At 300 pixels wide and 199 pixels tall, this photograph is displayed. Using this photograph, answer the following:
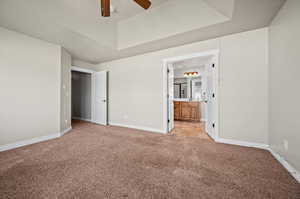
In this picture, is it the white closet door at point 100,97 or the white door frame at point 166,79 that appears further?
the white closet door at point 100,97

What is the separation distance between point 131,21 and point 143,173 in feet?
11.1

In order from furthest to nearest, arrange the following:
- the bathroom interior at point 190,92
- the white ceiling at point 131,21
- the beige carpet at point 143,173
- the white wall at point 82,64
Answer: the bathroom interior at point 190,92 → the white wall at point 82,64 → the white ceiling at point 131,21 → the beige carpet at point 143,173

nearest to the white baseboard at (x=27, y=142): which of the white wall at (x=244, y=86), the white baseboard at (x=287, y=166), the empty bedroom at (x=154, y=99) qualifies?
the empty bedroom at (x=154, y=99)

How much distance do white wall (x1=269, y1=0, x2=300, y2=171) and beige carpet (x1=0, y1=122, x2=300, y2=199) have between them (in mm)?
333

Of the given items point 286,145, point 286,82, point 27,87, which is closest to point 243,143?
point 286,145

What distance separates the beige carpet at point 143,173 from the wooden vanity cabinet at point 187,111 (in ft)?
8.54

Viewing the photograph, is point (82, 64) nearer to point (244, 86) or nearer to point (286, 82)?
point (244, 86)

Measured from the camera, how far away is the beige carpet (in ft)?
3.91

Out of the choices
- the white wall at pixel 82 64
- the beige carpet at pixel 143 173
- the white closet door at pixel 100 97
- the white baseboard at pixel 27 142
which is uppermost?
the white wall at pixel 82 64

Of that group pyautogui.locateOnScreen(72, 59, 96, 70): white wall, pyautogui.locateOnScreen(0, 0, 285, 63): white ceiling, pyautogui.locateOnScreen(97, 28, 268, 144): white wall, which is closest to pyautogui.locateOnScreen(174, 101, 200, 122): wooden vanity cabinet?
pyautogui.locateOnScreen(97, 28, 268, 144): white wall

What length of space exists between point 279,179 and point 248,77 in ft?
5.74

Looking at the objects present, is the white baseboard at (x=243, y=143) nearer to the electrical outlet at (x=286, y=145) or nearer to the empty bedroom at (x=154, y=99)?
the empty bedroom at (x=154, y=99)

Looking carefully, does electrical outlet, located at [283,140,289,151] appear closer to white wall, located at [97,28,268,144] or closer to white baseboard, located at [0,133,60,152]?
white wall, located at [97,28,268,144]

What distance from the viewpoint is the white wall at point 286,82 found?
4.73ft
